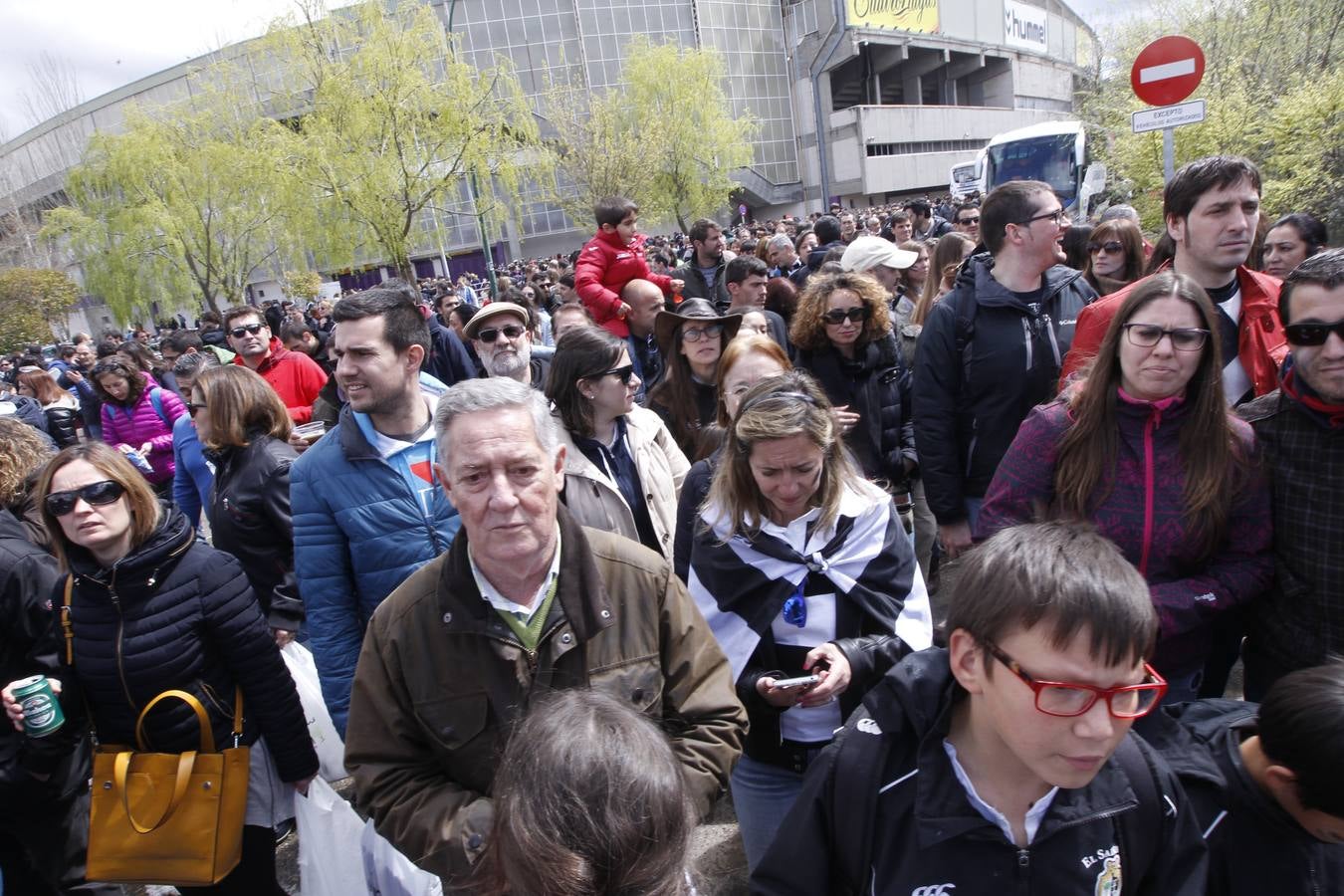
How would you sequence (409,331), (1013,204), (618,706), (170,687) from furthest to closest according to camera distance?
(1013,204) < (409,331) < (170,687) < (618,706)

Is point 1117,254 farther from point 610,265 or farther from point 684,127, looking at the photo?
point 684,127

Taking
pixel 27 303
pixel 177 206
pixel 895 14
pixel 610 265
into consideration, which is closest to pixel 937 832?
pixel 610 265

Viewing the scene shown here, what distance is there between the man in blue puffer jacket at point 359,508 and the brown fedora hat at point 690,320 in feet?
5.41

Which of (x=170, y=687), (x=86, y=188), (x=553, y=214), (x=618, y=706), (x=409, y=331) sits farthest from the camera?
(x=553, y=214)

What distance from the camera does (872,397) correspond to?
4012mm

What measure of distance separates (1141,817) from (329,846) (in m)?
2.56

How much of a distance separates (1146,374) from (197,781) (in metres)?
3.31

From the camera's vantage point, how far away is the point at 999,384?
3457 millimetres

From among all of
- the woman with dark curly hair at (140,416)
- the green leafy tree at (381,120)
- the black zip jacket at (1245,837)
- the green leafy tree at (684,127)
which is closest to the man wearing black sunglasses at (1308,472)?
the black zip jacket at (1245,837)

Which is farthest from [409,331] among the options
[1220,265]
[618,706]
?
[1220,265]

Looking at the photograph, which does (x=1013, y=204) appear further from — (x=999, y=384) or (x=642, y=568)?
(x=642, y=568)

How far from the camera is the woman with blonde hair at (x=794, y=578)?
2.26 meters

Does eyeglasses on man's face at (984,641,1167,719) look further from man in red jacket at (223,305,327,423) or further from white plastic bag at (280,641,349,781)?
man in red jacket at (223,305,327,423)

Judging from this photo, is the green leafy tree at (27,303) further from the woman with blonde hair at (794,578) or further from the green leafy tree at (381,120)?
the woman with blonde hair at (794,578)
